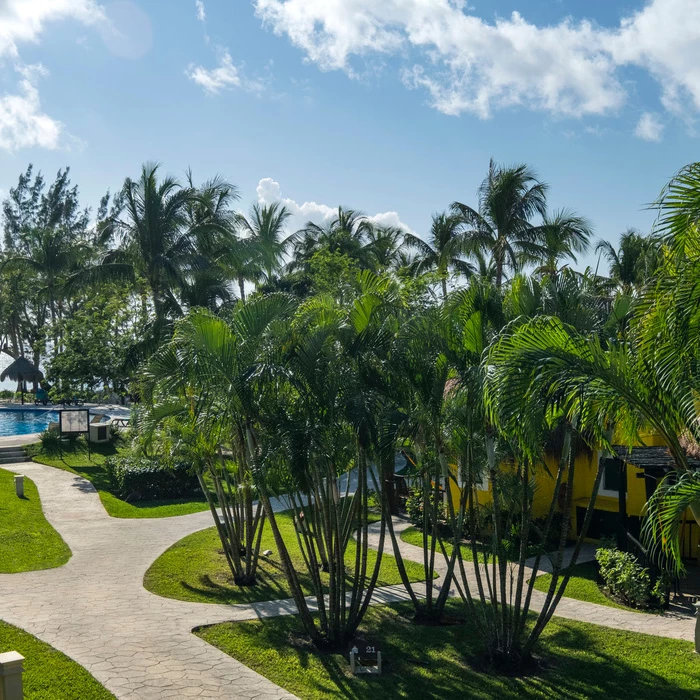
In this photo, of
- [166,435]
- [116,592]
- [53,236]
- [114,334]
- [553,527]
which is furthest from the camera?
[53,236]

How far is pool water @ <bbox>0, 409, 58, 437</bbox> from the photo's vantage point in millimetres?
36344

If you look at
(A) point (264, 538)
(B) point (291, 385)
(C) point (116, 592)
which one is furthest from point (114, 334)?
(B) point (291, 385)

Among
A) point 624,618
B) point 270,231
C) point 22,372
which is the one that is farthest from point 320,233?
point 624,618

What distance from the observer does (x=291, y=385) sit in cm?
1036

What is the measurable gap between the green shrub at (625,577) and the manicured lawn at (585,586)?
21 centimetres

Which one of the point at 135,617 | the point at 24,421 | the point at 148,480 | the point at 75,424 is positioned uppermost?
the point at 75,424

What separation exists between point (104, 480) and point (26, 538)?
730cm

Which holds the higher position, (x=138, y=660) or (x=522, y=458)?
(x=522, y=458)

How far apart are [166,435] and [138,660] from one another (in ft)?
19.5

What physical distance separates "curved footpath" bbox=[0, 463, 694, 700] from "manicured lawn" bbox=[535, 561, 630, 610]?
306 mm

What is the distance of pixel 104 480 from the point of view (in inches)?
923

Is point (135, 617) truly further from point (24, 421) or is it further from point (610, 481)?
point (24, 421)

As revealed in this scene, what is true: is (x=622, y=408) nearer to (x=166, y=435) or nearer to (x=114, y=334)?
(x=166, y=435)

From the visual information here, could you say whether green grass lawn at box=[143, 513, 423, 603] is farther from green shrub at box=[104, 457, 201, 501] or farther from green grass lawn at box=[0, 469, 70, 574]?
green shrub at box=[104, 457, 201, 501]
